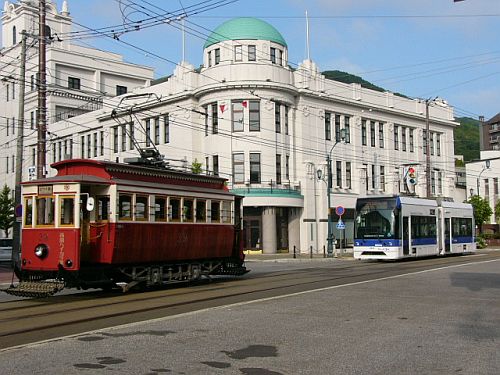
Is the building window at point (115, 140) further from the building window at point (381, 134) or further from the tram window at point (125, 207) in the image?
the tram window at point (125, 207)

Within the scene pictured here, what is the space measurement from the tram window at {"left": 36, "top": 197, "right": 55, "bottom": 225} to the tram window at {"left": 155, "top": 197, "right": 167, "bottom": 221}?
2951 millimetres

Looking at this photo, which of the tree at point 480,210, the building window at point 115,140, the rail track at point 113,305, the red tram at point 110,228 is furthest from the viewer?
the tree at point 480,210

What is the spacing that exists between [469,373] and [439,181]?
57989 millimetres

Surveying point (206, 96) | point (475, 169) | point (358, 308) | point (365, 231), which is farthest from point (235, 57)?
point (475, 169)

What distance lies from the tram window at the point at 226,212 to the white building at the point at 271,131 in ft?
78.0

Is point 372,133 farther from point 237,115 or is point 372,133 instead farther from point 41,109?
point 41,109

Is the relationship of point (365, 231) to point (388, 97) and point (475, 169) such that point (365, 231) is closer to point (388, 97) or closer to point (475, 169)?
point (388, 97)

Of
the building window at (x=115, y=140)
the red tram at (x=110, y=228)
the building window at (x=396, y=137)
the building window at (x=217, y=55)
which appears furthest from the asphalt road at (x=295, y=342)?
the building window at (x=396, y=137)

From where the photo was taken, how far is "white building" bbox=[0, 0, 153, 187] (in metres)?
62.3

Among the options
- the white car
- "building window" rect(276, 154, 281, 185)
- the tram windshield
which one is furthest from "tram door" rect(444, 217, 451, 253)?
the white car

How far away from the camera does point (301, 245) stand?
46906mm

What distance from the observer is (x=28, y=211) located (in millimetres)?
15133

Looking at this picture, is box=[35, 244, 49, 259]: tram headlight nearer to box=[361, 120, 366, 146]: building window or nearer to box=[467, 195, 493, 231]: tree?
box=[361, 120, 366, 146]: building window

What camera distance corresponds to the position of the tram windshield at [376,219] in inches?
1193
